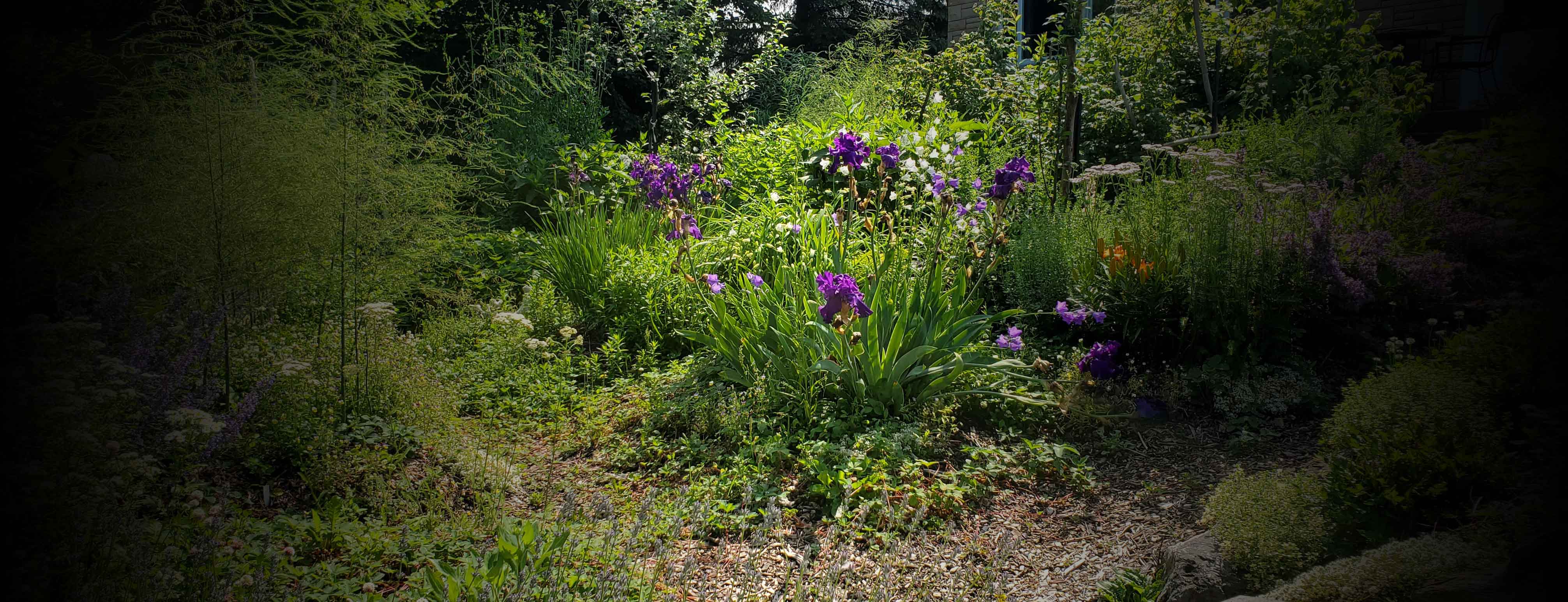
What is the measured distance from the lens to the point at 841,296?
2.92m

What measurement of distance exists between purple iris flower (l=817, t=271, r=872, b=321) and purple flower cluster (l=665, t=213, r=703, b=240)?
1.24 m

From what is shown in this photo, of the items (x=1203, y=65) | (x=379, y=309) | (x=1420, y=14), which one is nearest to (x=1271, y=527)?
(x=379, y=309)

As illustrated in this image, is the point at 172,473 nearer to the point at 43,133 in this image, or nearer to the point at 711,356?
the point at 43,133

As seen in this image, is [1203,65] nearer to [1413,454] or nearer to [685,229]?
[685,229]

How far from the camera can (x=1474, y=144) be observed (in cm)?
323

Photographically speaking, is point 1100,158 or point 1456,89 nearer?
point 1100,158

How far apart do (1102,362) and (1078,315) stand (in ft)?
1.01

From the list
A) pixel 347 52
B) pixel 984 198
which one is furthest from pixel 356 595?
pixel 984 198

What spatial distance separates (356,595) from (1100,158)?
532 centimetres

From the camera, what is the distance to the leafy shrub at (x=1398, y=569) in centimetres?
157

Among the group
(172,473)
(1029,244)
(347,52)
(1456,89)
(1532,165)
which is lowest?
(172,473)

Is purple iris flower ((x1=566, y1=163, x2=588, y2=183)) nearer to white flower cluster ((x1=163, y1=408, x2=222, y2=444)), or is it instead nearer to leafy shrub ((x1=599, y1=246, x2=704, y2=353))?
leafy shrub ((x1=599, y1=246, x2=704, y2=353))

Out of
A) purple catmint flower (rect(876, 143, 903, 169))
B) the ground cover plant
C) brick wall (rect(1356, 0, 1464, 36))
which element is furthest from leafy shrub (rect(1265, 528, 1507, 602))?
brick wall (rect(1356, 0, 1464, 36))

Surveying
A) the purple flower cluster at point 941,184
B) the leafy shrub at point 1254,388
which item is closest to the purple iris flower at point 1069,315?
the leafy shrub at point 1254,388
